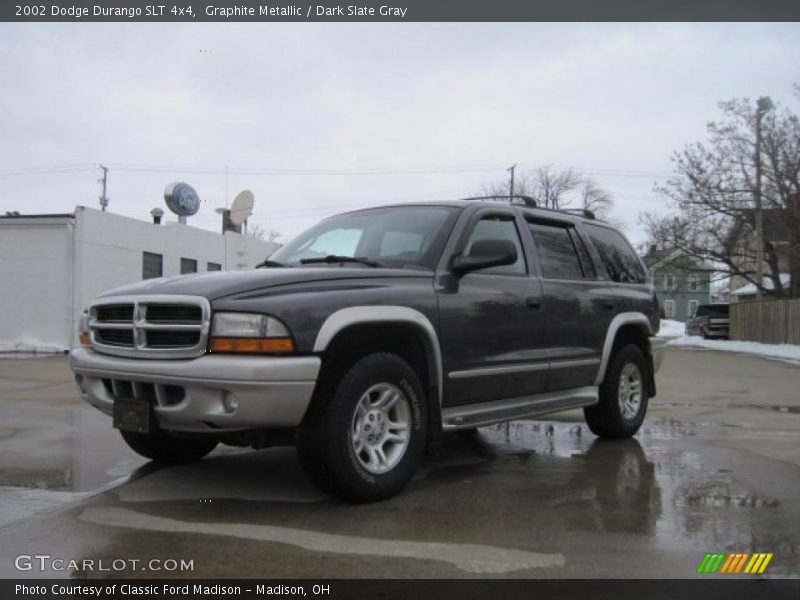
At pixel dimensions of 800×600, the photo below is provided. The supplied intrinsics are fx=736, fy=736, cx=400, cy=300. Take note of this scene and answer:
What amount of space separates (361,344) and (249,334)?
0.74 m

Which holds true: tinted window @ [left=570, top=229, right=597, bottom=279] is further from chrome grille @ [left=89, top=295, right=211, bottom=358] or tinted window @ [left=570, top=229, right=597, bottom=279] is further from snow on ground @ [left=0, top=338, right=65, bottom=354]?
snow on ground @ [left=0, top=338, right=65, bottom=354]

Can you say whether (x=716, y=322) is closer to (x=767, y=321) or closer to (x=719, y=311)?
(x=719, y=311)

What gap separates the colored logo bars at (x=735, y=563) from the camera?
3.38 meters

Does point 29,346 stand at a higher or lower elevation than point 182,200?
lower

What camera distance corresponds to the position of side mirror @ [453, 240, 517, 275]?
4.73 m

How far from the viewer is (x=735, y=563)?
11.4 ft

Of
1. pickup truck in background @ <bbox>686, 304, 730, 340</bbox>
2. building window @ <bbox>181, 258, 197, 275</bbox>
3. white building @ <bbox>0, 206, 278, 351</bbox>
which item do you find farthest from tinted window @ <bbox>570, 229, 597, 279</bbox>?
A: pickup truck in background @ <bbox>686, 304, 730, 340</bbox>

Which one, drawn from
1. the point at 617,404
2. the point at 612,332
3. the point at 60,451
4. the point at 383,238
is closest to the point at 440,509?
the point at 383,238

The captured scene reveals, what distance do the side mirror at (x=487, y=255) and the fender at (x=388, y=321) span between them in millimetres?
510

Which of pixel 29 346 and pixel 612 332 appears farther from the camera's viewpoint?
pixel 29 346

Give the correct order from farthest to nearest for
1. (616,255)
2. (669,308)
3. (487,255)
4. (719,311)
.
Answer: (669,308), (719,311), (616,255), (487,255)

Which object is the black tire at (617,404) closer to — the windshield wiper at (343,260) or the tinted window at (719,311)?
the windshield wiper at (343,260)

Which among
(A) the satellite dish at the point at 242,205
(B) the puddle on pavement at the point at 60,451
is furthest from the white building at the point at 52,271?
(B) the puddle on pavement at the point at 60,451

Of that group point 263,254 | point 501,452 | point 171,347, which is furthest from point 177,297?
point 263,254
